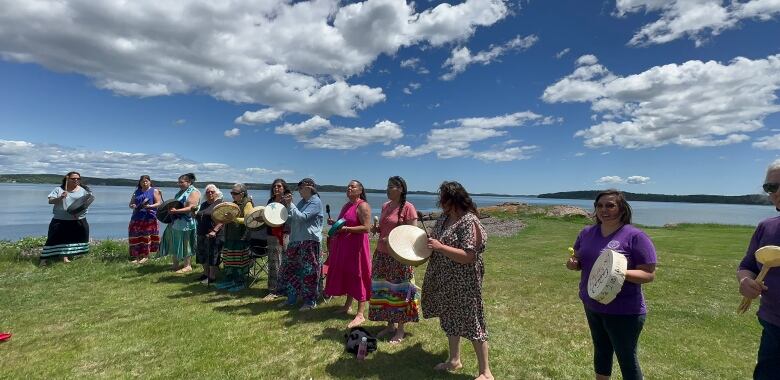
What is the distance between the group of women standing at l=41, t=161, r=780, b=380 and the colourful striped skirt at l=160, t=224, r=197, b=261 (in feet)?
0.08

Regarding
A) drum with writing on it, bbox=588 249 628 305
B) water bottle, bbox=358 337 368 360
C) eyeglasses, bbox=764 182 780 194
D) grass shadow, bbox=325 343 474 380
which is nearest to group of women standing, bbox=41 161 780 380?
eyeglasses, bbox=764 182 780 194

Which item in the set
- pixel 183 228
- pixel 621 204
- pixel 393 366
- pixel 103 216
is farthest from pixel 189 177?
pixel 103 216

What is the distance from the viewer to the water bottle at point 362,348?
5.19 meters

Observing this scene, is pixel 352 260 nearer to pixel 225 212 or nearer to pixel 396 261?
pixel 396 261

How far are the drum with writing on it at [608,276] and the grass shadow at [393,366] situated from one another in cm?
204

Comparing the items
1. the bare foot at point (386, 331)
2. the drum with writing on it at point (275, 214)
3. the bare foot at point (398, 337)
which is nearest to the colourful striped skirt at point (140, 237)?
the drum with writing on it at point (275, 214)

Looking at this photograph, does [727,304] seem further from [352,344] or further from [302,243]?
[302,243]

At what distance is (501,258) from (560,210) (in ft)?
88.2

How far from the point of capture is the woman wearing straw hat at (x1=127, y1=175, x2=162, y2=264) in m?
11.0

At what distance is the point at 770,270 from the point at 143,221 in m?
12.7

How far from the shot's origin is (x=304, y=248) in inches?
282

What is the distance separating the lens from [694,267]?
11.5 metres

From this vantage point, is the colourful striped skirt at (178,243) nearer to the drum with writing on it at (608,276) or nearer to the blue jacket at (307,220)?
the blue jacket at (307,220)

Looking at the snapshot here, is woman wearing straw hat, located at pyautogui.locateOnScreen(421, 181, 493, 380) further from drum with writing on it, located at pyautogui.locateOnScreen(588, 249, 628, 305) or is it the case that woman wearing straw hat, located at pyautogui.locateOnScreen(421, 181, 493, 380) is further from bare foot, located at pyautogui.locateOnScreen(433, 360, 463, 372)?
drum with writing on it, located at pyautogui.locateOnScreen(588, 249, 628, 305)
